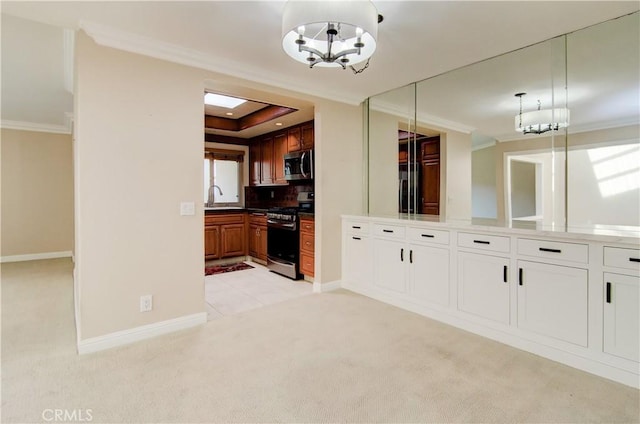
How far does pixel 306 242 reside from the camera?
4.39m

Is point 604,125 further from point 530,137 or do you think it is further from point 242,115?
point 242,115

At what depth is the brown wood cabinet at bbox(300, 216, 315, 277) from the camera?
4.29 meters

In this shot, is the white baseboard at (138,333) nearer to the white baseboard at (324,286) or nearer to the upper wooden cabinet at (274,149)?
the white baseboard at (324,286)

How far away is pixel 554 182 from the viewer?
2.76 meters

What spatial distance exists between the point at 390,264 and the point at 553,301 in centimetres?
151

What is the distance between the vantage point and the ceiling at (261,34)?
2.16 metres

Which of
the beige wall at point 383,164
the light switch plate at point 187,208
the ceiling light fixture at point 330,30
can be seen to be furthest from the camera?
the beige wall at point 383,164

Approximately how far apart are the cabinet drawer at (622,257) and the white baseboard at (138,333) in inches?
124

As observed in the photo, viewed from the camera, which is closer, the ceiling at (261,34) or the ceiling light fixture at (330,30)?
the ceiling light fixture at (330,30)

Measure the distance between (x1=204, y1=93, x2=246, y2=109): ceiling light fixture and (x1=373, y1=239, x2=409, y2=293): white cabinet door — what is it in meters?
2.69

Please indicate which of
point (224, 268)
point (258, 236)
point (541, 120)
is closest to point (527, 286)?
point (541, 120)

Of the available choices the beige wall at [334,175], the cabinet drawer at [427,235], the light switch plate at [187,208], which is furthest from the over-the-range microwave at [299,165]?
the light switch plate at [187,208]

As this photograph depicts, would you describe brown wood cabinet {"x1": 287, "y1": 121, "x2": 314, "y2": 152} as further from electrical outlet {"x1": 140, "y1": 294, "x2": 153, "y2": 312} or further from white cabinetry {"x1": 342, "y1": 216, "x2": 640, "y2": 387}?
electrical outlet {"x1": 140, "y1": 294, "x2": 153, "y2": 312}

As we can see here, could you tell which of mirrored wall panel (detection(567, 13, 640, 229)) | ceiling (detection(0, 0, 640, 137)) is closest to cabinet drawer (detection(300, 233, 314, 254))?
ceiling (detection(0, 0, 640, 137))
